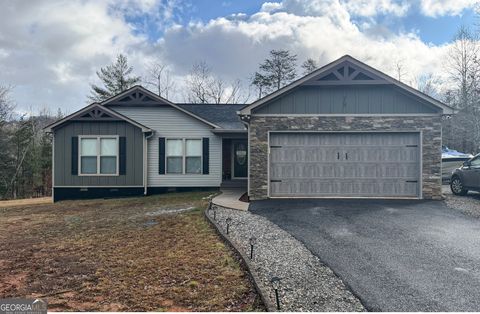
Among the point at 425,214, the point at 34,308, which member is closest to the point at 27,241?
the point at 34,308

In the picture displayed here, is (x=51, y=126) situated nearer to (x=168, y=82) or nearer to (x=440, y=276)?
(x=440, y=276)

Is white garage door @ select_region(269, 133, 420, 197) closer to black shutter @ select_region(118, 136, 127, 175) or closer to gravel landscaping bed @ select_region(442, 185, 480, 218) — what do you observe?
gravel landscaping bed @ select_region(442, 185, 480, 218)

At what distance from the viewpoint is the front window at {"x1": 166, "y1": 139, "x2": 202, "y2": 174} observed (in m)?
15.1

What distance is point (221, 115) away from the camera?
17234 millimetres

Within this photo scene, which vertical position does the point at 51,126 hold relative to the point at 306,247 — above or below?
above

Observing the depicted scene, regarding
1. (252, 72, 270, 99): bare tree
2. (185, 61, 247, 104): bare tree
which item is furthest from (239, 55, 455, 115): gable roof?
(185, 61, 247, 104): bare tree

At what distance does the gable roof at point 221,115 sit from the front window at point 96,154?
14.0 feet

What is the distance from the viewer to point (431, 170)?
35.9 ft

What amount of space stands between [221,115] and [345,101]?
7686 mm

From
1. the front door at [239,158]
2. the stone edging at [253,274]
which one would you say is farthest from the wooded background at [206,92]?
the stone edging at [253,274]

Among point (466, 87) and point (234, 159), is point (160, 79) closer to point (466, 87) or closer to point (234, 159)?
point (234, 159)

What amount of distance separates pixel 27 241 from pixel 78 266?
2970mm

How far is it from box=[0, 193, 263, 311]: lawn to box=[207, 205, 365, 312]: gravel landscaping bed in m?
0.33

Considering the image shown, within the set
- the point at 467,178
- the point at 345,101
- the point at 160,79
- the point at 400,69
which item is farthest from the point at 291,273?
the point at 400,69
